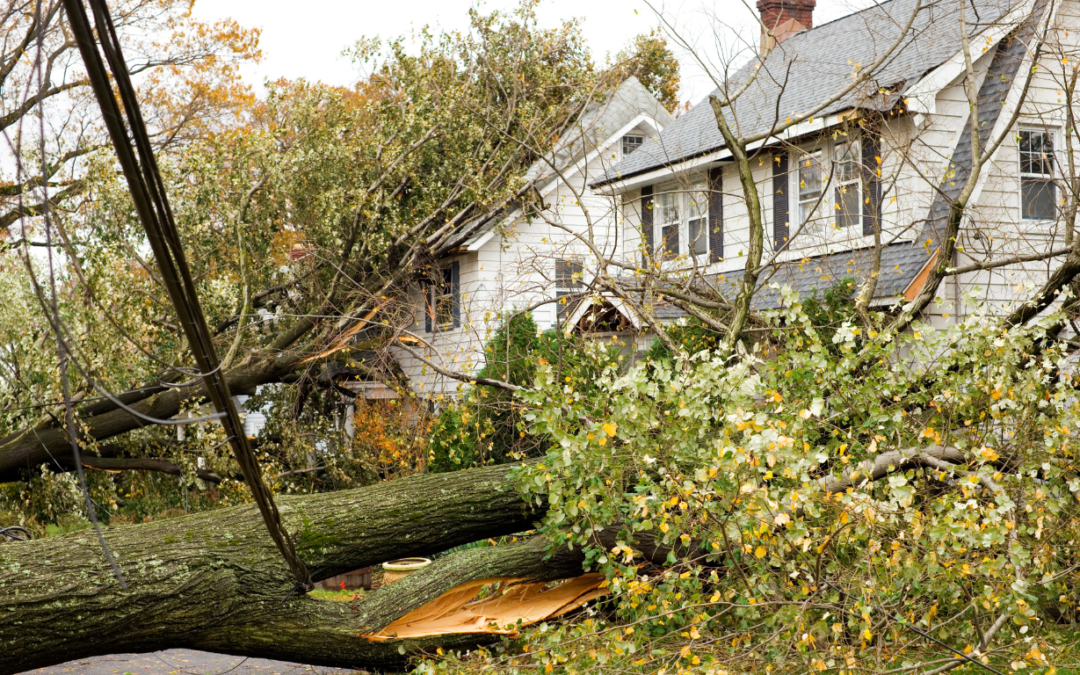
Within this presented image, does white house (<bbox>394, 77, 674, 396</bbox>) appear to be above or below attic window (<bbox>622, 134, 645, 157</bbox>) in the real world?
below

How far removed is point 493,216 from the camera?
643 inches

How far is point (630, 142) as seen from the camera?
1945 centimetres

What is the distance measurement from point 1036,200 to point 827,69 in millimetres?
3619

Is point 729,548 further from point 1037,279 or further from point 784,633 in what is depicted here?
point 1037,279

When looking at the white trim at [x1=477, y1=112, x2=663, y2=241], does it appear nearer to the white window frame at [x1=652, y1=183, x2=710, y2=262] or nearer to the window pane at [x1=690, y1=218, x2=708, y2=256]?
the white window frame at [x1=652, y1=183, x2=710, y2=262]

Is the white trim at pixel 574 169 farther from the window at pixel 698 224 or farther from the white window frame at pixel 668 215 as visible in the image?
the window at pixel 698 224

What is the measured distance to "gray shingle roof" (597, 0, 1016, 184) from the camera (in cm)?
1118

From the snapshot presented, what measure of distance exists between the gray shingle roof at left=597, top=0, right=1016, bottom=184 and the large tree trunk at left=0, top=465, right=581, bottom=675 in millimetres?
5221

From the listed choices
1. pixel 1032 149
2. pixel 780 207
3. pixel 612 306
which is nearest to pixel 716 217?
pixel 780 207

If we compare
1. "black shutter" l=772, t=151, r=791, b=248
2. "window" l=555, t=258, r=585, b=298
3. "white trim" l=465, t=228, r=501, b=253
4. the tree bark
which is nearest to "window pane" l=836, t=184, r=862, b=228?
"black shutter" l=772, t=151, r=791, b=248

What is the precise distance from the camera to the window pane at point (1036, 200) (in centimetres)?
1145

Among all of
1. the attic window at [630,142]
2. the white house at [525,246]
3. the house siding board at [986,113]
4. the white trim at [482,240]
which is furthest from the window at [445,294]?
the house siding board at [986,113]

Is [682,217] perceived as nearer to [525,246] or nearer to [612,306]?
[525,246]

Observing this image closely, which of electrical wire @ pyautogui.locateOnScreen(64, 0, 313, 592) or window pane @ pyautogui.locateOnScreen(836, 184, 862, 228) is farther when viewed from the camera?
window pane @ pyautogui.locateOnScreen(836, 184, 862, 228)
